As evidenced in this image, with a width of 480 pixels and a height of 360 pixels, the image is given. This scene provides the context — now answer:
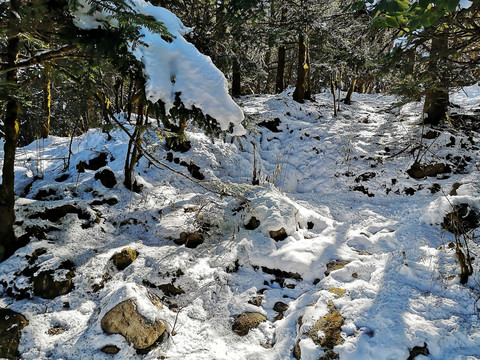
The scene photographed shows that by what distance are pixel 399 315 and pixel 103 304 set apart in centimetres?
309

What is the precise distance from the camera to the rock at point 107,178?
512cm

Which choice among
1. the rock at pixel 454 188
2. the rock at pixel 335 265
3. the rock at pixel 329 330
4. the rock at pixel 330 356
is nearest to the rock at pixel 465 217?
the rock at pixel 454 188

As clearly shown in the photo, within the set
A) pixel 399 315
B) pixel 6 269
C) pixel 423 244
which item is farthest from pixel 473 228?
pixel 6 269

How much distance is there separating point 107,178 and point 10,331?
2.95 metres

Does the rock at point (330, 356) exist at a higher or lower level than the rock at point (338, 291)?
lower

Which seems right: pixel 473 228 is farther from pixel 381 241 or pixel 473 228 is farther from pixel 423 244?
pixel 381 241

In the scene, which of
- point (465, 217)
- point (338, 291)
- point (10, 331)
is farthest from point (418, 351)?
point (10, 331)

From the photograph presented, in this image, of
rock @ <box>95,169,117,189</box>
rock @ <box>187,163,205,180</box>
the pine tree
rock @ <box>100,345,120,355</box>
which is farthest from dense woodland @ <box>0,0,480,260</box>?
rock @ <box>100,345,120,355</box>

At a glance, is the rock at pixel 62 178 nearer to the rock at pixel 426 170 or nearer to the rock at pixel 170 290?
the rock at pixel 170 290

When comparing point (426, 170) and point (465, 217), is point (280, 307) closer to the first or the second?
point (465, 217)

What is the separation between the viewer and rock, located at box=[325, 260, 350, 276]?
3703 millimetres

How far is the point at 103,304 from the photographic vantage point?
295 cm

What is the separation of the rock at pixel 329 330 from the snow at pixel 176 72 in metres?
2.29

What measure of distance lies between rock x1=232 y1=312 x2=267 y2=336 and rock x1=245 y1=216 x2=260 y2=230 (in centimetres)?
162
